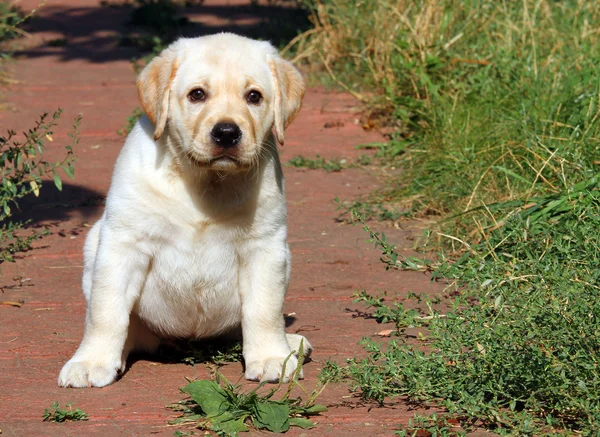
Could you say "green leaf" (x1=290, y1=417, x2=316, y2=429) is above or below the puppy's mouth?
below

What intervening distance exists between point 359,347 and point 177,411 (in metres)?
1.12

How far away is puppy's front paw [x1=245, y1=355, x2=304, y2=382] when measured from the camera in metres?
4.05

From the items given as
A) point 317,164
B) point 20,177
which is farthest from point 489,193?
point 20,177

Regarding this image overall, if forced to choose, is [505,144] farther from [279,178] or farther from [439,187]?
[279,178]

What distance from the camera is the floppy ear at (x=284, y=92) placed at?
436 centimetres

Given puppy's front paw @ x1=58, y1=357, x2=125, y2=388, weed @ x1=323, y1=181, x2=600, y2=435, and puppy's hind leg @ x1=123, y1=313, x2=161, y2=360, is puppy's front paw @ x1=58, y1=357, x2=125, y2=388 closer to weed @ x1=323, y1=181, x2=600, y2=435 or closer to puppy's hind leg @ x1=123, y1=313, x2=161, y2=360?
puppy's hind leg @ x1=123, y1=313, x2=161, y2=360

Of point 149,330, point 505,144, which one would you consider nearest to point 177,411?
point 149,330

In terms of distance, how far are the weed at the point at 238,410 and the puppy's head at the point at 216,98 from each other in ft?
3.13

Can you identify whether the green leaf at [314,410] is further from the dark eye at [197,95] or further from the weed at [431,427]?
the dark eye at [197,95]

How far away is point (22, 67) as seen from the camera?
11227 millimetres

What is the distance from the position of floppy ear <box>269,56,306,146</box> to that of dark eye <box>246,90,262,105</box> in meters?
0.13

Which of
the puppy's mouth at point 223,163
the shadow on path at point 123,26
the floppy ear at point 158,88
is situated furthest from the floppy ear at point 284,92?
the shadow on path at point 123,26

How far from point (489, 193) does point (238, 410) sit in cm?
306

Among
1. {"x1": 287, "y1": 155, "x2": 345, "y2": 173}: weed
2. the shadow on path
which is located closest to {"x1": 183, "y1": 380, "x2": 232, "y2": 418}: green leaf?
{"x1": 287, "y1": 155, "x2": 345, "y2": 173}: weed
